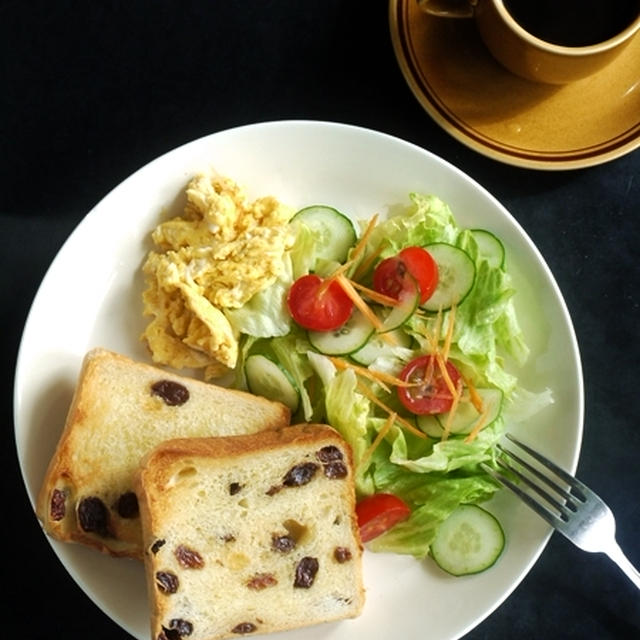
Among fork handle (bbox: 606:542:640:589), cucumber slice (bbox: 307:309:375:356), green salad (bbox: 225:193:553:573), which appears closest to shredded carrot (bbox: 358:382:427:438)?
green salad (bbox: 225:193:553:573)

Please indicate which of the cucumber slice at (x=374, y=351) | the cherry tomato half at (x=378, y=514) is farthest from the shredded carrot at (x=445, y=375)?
the cherry tomato half at (x=378, y=514)

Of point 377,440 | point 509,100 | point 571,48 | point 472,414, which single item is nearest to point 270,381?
point 377,440

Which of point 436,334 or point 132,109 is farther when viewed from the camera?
point 132,109

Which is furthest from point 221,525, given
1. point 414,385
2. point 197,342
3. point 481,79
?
point 481,79

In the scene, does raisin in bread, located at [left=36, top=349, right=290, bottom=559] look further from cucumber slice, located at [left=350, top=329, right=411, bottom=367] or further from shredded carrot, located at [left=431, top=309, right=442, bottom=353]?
shredded carrot, located at [left=431, top=309, right=442, bottom=353]

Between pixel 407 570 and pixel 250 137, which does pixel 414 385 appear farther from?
pixel 250 137

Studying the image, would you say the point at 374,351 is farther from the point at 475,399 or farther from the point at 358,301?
the point at 475,399

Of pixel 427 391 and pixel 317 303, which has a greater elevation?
pixel 317 303

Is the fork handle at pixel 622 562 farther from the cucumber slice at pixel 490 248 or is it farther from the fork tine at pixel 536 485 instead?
the cucumber slice at pixel 490 248
